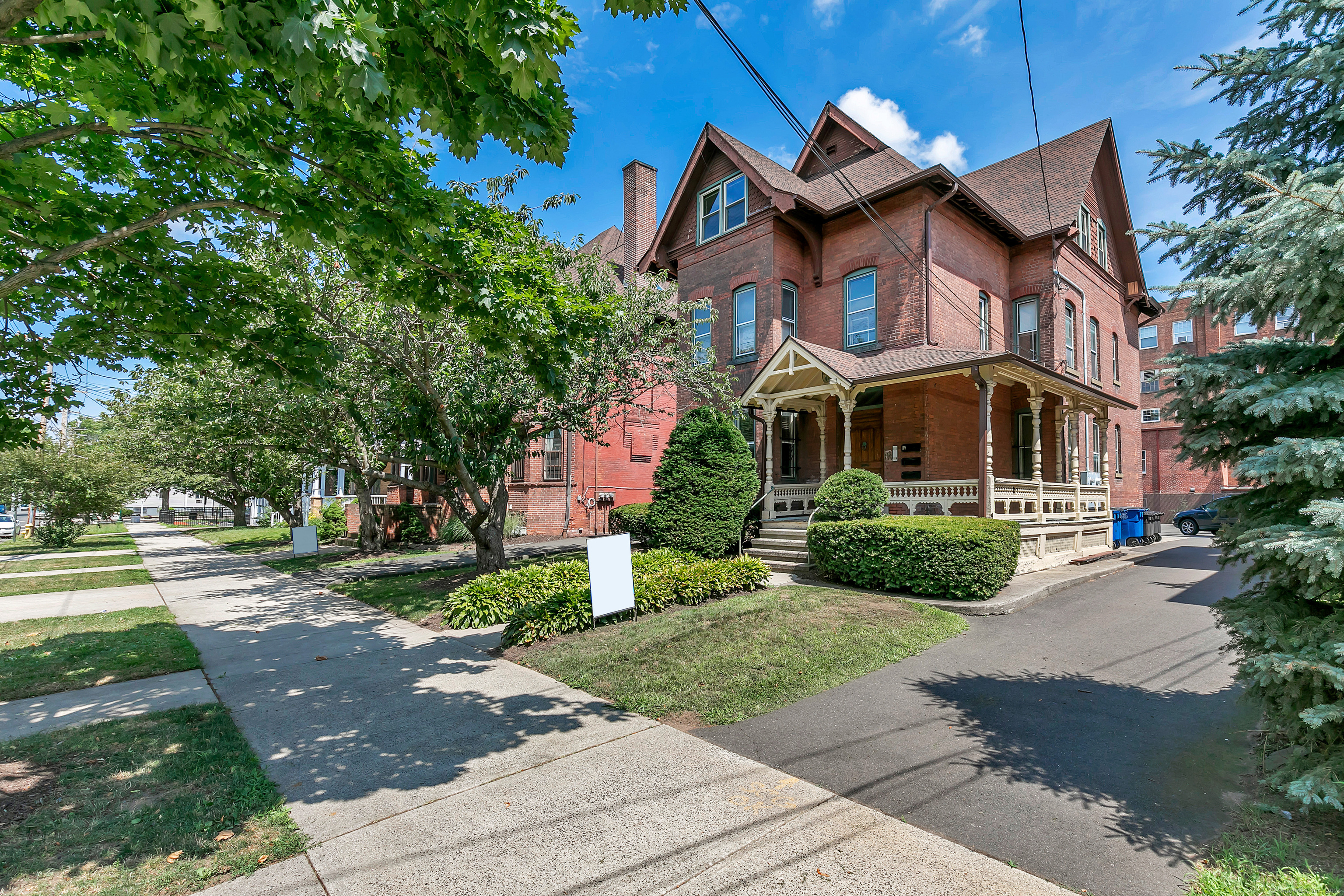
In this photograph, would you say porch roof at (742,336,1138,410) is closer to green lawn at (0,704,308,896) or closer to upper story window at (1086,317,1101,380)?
upper story window at (1086,317,1101,380)

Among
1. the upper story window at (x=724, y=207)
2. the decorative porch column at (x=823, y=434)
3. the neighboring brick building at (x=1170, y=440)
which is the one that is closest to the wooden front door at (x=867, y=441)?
the decorative porch column at (x=823, y=434)

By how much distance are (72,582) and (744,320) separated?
61.2 feet

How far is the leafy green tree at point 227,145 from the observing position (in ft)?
10.4

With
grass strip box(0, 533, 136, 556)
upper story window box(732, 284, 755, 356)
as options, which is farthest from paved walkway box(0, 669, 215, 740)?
Result: grass strip box(0, 533, 136, 556)

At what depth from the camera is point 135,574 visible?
16594 millimetres

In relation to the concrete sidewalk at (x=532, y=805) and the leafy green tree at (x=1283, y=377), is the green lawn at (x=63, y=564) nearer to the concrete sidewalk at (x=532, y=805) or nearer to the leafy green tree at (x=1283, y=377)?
the concrete sidewalk at (x=532, y=805)

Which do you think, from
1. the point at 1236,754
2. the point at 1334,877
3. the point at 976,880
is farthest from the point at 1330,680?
→ the point at 976,880

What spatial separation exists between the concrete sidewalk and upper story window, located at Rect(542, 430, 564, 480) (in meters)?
17.0

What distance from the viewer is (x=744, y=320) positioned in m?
19.5

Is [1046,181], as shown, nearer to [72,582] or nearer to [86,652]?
[86,652]

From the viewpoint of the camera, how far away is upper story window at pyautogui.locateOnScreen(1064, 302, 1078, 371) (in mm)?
19406

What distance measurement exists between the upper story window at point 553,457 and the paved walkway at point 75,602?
12.3 meters

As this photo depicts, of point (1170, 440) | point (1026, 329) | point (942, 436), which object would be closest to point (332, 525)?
point (942, 436)

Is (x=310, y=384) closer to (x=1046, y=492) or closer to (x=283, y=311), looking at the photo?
(x=283, y=311)
